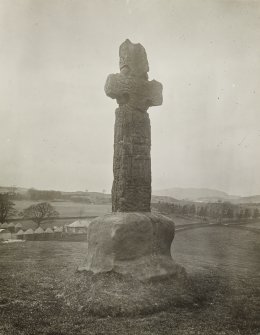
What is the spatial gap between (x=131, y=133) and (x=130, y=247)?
100 inches

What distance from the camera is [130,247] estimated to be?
678 centimetres

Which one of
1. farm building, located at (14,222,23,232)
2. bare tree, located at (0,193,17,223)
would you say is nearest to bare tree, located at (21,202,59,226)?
bare tree, located at (0,193,17,223)

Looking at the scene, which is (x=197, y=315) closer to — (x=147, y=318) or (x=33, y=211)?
(x=147, y=318)

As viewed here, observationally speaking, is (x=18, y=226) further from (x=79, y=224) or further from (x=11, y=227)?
(x=79, y=224)

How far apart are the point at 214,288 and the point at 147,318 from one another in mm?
2510

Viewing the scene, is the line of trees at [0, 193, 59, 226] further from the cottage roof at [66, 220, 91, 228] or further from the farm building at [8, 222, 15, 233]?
the cottage roof at [66, 220, 91, 228]

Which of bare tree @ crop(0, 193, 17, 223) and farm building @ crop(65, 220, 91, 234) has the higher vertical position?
bare tree @ crop(0, 193, 17, 223)

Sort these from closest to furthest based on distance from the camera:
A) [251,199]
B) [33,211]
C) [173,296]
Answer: [173,296] → [251,199] → [33,211]

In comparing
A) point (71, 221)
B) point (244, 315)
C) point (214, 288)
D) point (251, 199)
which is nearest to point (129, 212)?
point (214, 288)

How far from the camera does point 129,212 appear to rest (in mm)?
7316

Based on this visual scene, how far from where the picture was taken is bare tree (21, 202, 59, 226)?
28469mm

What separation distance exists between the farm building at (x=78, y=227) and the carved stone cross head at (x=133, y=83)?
797 inches

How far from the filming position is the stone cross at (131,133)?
7.48m

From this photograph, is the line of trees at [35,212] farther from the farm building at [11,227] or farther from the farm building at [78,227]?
the farm building at [78,227]
